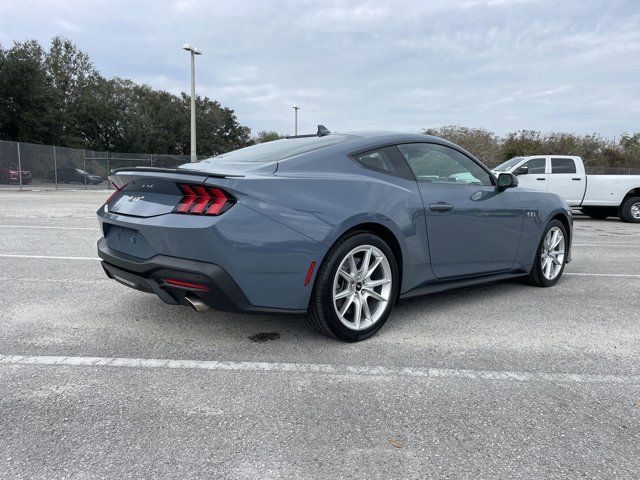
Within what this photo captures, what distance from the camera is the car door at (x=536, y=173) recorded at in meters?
13.6

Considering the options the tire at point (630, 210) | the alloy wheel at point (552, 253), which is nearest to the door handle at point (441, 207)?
the alloy wheel at point (552, 253)

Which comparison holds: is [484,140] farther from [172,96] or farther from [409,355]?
[409,355]

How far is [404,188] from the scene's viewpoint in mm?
3672

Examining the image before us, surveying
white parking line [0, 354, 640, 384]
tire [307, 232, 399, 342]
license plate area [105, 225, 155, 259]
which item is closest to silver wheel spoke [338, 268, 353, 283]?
tire [307, 232, 399, 342]

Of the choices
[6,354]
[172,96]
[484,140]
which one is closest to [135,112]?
[172,96]

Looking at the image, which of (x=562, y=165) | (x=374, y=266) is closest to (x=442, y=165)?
(x=374, y=266)

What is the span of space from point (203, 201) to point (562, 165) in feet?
43.2

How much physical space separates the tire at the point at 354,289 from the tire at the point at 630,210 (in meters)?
13.0

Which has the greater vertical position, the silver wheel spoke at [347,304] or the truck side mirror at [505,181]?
the truck side mirror at [505,181]

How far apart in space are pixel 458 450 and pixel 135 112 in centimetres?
5565

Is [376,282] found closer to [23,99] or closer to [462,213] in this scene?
[462,213]

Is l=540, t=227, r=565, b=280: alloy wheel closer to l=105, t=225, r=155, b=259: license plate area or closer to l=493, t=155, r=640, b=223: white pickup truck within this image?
l=105, t=225, r=155, b=259: license plate area

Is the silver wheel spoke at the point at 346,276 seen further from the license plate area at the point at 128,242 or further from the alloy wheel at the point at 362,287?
the license plate area at the point at 128,242

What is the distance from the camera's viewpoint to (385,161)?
3.72 m
